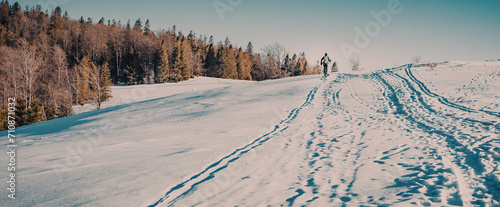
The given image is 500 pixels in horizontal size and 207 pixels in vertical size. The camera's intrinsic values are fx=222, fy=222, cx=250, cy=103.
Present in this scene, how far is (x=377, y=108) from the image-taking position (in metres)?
10.5

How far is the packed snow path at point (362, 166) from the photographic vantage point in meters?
3.62

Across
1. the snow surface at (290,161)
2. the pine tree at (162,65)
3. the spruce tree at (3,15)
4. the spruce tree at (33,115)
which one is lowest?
the spruce tree at (33,115)

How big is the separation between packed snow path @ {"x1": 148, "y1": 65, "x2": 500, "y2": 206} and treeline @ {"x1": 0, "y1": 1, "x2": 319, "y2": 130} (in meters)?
34.0

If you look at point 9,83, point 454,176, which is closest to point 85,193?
point 454,176

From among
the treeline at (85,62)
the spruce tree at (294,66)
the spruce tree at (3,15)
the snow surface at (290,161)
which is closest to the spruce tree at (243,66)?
the treeline at (85,62)

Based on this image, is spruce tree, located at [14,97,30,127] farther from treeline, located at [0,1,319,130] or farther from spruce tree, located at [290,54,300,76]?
spruce tree, located at [290,54,300,76]

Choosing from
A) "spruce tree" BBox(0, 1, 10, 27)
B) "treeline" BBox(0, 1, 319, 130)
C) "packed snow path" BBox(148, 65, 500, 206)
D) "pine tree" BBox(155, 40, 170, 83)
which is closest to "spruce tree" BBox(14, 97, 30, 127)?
"treeline" BBox(0, 1, 319, 130)

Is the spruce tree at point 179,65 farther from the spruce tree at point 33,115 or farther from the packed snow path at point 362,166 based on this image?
the packed snow path at point 362,166

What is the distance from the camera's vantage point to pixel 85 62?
47844 mm

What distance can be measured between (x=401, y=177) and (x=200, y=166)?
4068 mm

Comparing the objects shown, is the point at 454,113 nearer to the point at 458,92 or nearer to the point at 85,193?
the point at 458,92

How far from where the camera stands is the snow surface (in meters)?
3.74

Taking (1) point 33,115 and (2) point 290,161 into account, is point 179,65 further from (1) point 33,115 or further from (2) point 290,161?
(2) point 290,161

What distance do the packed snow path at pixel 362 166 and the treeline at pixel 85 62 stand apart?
3399cm
